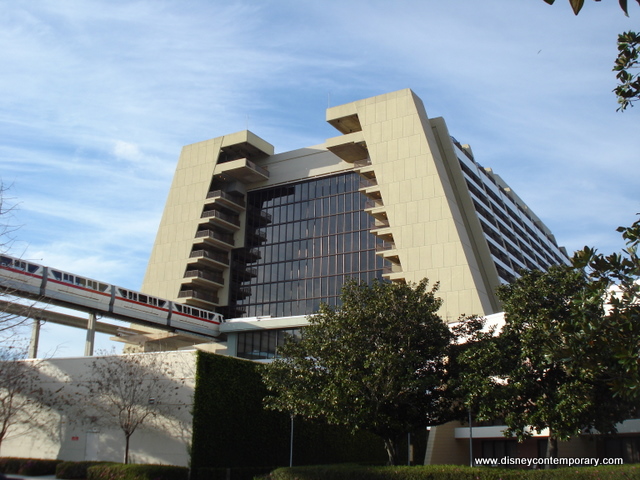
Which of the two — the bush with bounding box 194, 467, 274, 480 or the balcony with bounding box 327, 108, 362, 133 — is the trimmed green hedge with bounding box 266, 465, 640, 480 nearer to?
the bush with bounding box 194, 467, 274, 480

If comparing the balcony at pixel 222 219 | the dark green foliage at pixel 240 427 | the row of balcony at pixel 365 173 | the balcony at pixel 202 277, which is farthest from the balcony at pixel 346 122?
the dark green foliage at pixel 240 427

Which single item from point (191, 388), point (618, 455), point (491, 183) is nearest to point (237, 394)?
point (191, 388)

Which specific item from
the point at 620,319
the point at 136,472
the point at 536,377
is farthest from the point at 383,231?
the point at 620,319

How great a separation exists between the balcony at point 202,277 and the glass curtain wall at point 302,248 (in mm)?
2617

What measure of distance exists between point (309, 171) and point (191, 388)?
58845 millimetres

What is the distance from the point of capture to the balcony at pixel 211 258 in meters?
85.9

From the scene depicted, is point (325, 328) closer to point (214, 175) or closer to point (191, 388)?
point (191, 388)

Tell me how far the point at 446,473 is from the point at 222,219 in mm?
66848

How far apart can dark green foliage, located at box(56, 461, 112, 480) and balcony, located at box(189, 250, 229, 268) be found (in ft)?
177

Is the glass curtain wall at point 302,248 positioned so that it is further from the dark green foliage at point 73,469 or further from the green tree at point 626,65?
the green tree at point 626,65

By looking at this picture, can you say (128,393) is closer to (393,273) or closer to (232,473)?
(232,473)

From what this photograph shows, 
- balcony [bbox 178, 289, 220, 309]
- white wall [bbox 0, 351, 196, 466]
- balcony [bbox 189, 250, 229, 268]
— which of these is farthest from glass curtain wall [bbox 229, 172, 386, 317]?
white wall [bbox 0, 351, 196, 466]

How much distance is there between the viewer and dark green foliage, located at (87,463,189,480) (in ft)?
98.3

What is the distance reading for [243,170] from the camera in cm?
8875
